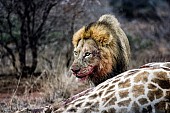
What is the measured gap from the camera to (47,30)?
11.0m

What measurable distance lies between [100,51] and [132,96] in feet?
7.26

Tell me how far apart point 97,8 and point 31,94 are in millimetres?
2532

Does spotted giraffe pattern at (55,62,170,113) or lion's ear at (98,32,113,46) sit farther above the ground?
lion's ear at (98,32,113,46)

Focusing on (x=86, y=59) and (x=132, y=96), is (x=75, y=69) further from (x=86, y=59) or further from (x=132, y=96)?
(x=132, y=96)

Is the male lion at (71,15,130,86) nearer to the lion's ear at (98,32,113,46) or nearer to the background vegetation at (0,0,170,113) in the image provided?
the lion's ear at (98,32,113,46)

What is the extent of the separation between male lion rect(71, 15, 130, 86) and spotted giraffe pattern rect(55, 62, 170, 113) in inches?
A: 71.6

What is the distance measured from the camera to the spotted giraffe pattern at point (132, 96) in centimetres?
377

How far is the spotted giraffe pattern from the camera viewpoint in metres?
3.77

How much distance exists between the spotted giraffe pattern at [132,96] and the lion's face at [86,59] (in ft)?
5.51

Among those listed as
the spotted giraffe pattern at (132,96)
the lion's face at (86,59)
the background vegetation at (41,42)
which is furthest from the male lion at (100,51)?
the spotted giraffe pattern at (132,96)

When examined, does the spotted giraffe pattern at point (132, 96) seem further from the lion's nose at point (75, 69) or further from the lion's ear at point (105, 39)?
the lion's ear at point (105, 39)

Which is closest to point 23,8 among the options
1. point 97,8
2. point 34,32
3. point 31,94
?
point 34,32

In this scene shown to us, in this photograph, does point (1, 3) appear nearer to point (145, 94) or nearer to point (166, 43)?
point (145, 94)

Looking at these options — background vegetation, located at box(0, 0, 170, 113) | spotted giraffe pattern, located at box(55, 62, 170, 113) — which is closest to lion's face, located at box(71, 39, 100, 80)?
background vegetation, located at box(0, 0, 170, 113)
